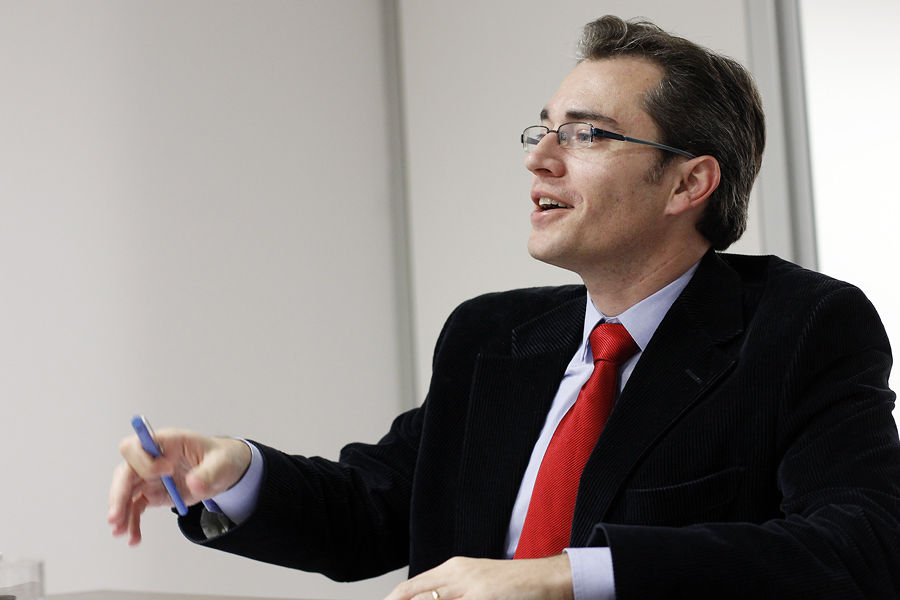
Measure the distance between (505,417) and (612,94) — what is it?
0.62 metres

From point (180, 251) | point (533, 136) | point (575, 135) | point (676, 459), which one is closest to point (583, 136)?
point (575, 135)

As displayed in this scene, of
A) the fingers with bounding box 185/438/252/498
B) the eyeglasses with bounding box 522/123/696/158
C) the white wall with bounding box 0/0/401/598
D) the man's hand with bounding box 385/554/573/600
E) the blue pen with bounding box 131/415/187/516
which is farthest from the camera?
the white wall with bounding box 0/0/401/598

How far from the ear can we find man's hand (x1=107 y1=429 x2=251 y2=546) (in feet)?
2.93

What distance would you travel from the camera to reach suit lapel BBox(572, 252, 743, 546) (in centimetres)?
160

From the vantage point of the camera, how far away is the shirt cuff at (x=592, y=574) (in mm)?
1256

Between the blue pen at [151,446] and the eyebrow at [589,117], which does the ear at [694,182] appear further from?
the blue pen at [151,446]

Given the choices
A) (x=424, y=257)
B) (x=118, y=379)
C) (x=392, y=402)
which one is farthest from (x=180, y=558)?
(x=424, y=257)

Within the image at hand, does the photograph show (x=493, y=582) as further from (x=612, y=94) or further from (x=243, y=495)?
(x=612, y=94)

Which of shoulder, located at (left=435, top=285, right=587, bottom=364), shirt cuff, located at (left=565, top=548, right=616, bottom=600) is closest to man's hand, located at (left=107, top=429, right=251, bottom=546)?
shoulder, located at (left=435, top=285, right=587, bottom=364)

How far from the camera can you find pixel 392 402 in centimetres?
432

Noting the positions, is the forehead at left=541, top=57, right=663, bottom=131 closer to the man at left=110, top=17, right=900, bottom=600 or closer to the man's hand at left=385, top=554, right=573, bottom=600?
the man at left=110, top=17, right=900, bottom=600

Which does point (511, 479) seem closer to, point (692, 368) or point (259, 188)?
point (692, 368)

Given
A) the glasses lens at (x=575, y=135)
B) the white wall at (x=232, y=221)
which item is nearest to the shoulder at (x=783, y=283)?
the glasses lens at (x=575, y=135)

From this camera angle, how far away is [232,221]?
149 inches
